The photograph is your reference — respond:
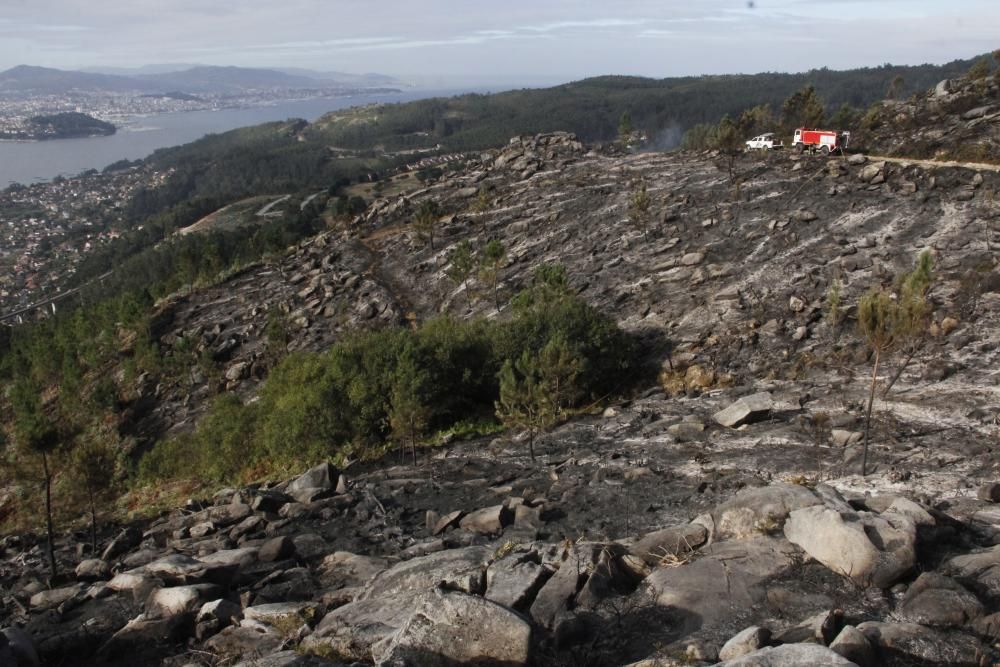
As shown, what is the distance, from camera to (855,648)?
26.8ft

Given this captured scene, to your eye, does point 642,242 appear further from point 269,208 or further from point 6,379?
point 269,208

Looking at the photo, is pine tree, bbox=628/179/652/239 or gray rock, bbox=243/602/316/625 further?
pine tree, bbox=628/179/652/239

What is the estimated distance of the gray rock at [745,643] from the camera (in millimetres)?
8633

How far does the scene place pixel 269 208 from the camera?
156 meters

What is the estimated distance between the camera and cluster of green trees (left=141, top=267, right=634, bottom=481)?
29.8 m

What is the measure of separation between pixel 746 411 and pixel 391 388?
52.9 feet

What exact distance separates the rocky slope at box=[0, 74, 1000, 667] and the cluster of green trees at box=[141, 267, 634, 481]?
9.33ft

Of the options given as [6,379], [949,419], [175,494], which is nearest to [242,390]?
[175,494]

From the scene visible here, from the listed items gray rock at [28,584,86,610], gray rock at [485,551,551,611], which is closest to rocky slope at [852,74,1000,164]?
gray rock at [485,551,551,611]

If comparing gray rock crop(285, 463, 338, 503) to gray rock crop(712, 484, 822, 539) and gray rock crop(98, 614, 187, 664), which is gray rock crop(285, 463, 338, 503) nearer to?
gray rock crop(98, 614, 187, 664)

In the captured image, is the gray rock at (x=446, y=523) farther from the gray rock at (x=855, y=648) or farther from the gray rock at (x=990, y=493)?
the gray rock at (x=990, y=493)

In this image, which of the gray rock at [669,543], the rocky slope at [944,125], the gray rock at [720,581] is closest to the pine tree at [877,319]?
the gray rock at [669,543]

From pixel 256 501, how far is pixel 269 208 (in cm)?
14805

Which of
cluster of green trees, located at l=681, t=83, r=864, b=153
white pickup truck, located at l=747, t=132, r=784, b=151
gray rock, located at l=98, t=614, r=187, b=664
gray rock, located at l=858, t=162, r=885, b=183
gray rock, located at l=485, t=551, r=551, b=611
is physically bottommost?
gray rock, located at l=98, t=614, r=187, b=664
